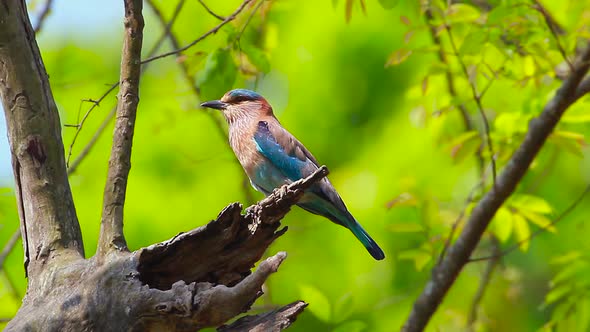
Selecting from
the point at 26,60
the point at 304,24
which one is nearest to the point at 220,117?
the point at 304,24

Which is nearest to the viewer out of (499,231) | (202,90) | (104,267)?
(104,267)

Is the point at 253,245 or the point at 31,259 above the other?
the point at 31,259

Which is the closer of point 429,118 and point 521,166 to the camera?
point 521,166

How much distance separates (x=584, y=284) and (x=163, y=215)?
3.35 meters

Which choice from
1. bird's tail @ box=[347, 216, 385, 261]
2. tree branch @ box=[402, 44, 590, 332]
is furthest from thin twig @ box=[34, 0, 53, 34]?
tree branch @ box=[402, 44, 590, 332]

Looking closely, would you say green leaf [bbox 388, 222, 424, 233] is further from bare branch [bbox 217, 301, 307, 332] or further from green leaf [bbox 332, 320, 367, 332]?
bare branch [bbox 217, 301, 307, 332]

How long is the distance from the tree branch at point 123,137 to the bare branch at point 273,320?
53 centimetres

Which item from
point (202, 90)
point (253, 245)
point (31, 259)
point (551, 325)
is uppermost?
point (202, 90)

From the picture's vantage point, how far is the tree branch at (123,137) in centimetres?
356

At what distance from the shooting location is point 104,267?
342 centimetres

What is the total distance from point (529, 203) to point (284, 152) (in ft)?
4.96

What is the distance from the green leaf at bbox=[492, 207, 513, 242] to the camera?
5789mm

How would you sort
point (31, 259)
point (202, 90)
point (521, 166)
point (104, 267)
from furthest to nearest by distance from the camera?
point (521, 166) → point (202, 90) → point (31, 259) → point (104, 267)

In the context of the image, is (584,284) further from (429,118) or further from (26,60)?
(26,60)
